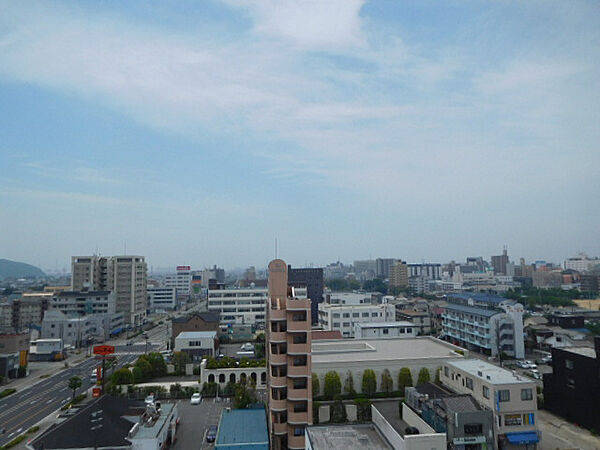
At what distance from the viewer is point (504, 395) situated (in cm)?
1917

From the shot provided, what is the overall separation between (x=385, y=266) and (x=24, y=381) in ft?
554

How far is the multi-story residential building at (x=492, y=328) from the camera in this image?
40.3 m

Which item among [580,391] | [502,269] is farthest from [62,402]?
[502,269]

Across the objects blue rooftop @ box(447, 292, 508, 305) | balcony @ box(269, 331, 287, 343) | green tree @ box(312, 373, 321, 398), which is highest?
balcony @ box(269, 331, 287, 343)

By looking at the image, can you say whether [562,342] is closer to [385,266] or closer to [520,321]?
[520,321]

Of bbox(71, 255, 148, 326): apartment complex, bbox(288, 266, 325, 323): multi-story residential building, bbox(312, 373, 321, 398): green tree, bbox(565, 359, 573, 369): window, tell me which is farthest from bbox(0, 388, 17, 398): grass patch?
bbox(288, 266, 325, 323): multi-story residential building

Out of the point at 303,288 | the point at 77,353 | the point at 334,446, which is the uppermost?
the point at 303,288

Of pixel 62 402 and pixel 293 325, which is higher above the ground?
pixel 293 325

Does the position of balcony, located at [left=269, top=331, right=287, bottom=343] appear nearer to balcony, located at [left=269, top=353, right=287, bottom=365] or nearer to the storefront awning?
balcony, located at [left=269, top=353, right=287, bottom=365]

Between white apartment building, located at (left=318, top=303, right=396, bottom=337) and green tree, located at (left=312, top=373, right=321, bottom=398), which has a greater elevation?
white apartment building, located at (left=318, top=303, right=396, bottom=337)

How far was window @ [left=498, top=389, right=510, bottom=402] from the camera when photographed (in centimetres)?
1914

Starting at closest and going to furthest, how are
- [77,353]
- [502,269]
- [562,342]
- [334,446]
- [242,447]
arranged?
[334,446], [242,447], [562,342], [77,353], [502,269]

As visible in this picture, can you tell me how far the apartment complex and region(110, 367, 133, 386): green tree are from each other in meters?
37.7

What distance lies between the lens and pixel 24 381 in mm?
35750
